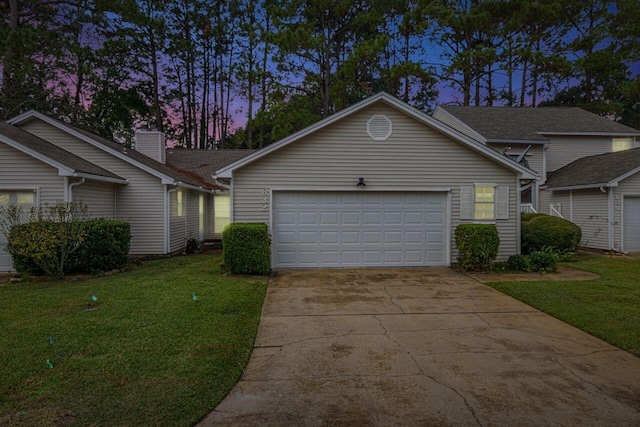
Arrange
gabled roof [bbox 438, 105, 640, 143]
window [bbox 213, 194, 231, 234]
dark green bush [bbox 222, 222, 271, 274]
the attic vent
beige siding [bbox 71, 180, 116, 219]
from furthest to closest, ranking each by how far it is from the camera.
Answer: window [bbox 213, 194, 231, 234]
gabled roof [bbox 438, 105, 640, 143]
beige siding [bbox 71, 180, 116, 219]
the attic vent
dark green bush [bbox 222, 222, 271, 274]

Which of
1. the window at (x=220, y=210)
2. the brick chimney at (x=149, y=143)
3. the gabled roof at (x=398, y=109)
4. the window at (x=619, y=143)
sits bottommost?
the window at (x=220, y=210)

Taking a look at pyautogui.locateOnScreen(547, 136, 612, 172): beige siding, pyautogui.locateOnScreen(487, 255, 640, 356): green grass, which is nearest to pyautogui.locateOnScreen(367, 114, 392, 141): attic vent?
pyautogui.locateOnScreen(487, 255, 640, 356): green grass

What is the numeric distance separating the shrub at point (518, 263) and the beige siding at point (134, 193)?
411 inches

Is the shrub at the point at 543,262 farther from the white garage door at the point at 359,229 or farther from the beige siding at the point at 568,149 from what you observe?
the beige siding at the point at 568,149

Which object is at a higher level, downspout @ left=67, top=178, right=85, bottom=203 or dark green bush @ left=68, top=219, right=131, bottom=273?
downspout @ left=67, top=178, right=85, bottom=203

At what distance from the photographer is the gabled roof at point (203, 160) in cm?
1879

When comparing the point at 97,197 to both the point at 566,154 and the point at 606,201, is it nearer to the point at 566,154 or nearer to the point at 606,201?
the point at 606,201

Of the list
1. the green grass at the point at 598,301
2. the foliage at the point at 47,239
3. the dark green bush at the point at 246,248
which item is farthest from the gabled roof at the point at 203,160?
the green grass at the point at 598,301

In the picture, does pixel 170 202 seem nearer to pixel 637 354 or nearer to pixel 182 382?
pixel 182 382

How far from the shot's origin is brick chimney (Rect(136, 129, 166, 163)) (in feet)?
54.7

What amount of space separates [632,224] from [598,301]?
28.2ft

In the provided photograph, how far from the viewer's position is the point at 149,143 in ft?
55.2

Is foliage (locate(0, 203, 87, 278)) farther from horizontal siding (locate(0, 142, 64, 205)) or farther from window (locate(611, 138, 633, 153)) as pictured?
window (locate(611, 138, 633, 153))

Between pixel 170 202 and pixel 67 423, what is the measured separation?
1035cm
